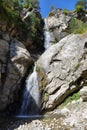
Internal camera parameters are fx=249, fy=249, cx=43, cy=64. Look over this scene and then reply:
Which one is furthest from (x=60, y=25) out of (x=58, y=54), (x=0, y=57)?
(x=0, y=57)

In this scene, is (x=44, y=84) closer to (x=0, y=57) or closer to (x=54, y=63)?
(x=54, y=63)

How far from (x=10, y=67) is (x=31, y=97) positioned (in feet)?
9.61

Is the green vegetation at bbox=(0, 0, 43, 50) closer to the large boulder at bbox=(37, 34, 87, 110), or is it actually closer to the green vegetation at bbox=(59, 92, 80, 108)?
the large boulder at bbox=(37, 34, 87, 110)

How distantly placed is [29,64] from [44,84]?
8.54 feet

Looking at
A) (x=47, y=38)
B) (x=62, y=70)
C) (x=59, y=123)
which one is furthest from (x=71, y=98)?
(x=47, y=38)

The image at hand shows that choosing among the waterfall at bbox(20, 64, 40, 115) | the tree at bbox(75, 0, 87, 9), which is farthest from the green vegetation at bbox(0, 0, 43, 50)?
the tree at bbox(75, 0, 87, 9)

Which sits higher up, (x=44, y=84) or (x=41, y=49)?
(x=41, y=49)

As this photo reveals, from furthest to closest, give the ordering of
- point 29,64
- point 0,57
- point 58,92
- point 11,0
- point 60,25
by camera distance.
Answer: point 60,25 < point 11,0 < point 29,64 < point 0,57 < point 58,92

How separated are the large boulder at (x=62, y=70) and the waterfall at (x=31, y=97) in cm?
45

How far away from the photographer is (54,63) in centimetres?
2067

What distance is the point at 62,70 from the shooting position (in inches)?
784

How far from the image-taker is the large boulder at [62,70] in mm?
18812

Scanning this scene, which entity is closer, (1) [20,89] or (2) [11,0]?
(1) [20,89]

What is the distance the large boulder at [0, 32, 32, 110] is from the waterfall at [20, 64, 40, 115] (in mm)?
752
